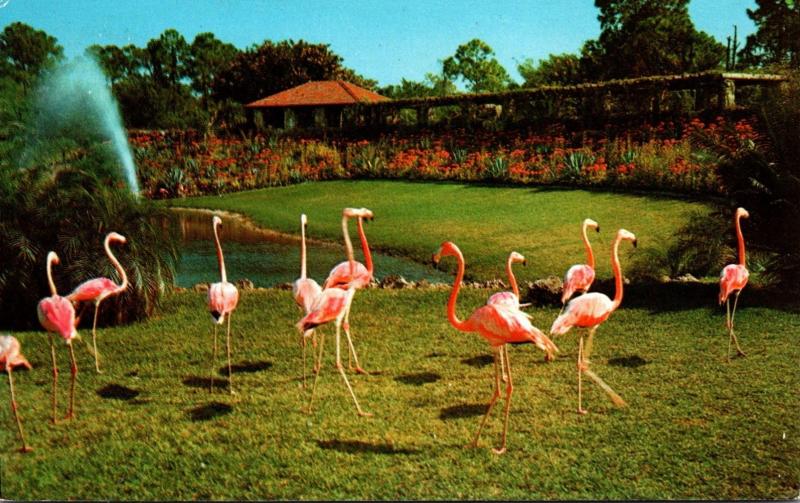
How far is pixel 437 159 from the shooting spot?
8.92 m

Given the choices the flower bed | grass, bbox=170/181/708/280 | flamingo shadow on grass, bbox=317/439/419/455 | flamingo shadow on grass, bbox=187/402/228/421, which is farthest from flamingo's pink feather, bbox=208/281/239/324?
the flower bed

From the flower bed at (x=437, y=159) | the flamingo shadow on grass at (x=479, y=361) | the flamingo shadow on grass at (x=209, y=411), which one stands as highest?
the flower bed at (x=437, y=159)

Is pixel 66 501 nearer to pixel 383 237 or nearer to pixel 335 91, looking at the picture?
pixel 383 237

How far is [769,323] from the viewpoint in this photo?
6.12 m

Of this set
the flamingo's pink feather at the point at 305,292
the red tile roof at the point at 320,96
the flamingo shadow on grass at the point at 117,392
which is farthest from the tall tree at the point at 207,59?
the flamingo shadow on grass at the point at 117,392

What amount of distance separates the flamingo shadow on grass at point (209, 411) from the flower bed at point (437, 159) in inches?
160

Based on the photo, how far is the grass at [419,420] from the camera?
3.98 metres

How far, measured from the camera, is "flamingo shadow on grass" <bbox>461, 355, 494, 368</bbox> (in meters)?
5.63

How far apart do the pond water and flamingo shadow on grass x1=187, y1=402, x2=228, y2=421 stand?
271 cm

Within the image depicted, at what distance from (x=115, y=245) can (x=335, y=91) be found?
3.04 metres

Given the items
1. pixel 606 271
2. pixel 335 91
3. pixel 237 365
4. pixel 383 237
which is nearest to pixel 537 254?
pixel 606 271

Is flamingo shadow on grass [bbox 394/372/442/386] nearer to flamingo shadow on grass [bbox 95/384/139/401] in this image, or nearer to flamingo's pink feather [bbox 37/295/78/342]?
flamingo shadow on grass [bbox 95/384/139/401]

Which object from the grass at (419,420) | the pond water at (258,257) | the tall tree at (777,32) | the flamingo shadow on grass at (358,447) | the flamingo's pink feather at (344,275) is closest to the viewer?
the grass at (419,420)

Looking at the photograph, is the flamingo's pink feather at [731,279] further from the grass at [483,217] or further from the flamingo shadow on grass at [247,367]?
the flamingo shadow on grass at [247,367]
